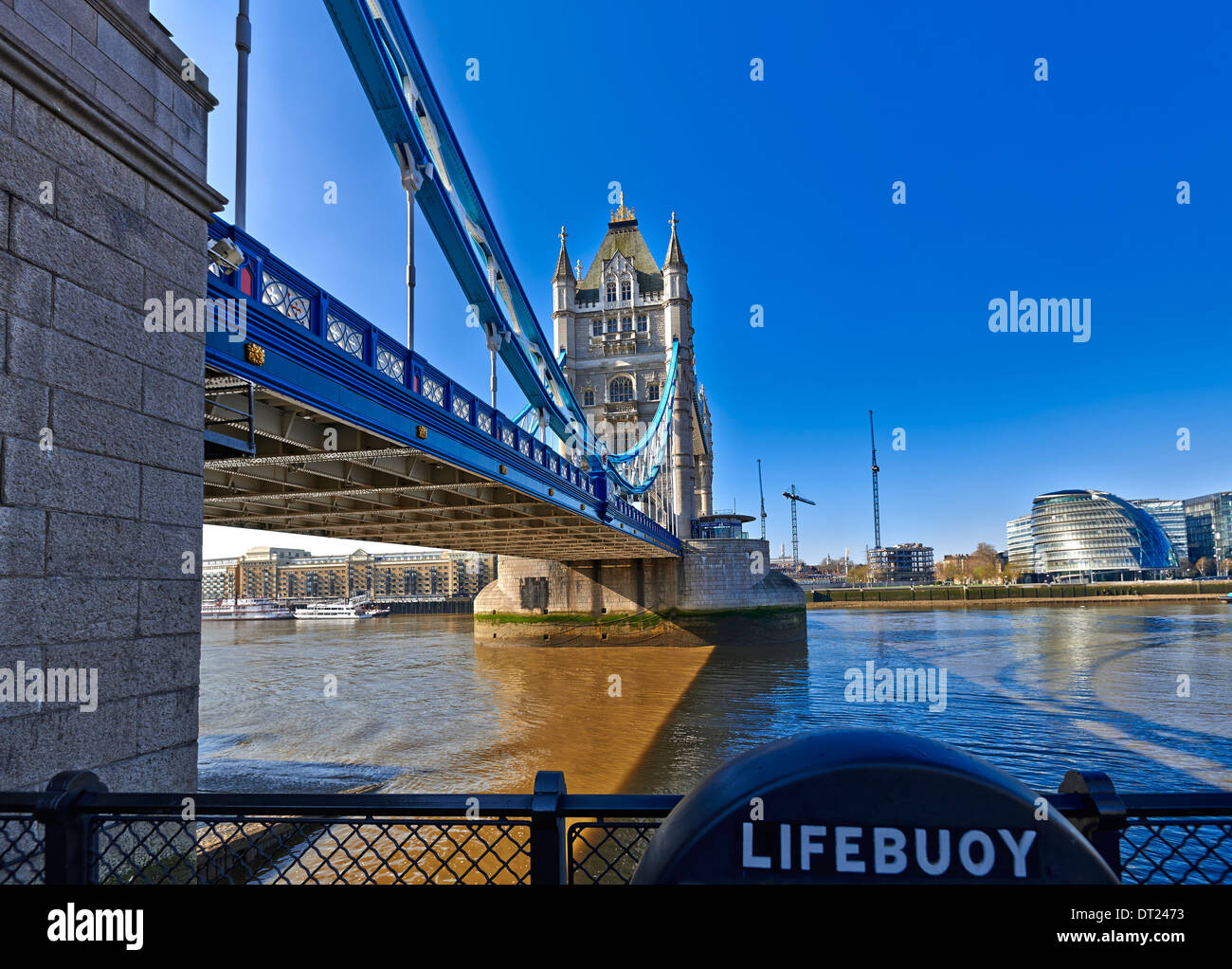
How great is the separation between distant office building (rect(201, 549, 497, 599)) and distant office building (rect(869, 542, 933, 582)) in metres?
61.7

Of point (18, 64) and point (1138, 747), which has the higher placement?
point (18, 64)

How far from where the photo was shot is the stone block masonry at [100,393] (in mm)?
3266

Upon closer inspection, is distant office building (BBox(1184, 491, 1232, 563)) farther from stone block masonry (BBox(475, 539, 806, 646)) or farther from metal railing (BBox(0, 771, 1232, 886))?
metal railing (BBox(0, 771, 1232, 886))

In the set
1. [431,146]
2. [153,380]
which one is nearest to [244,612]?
[431,146]

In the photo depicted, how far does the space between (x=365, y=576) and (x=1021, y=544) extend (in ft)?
350

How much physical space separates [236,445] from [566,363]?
1971 inches

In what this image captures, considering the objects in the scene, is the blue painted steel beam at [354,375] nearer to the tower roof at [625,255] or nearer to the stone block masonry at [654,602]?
the stone block masonry at [654,602]

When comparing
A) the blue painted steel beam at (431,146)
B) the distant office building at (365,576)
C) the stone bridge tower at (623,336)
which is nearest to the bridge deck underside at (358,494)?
the blue painted steel beam at (431,146)

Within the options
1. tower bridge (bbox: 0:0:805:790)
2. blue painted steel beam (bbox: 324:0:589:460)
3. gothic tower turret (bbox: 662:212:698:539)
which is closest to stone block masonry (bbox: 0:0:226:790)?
tower bridge (bbox: 0:0:805:790)

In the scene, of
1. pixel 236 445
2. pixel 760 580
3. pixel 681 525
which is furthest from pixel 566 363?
pixel 236 445

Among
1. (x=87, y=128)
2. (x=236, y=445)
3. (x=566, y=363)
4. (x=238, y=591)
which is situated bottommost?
(x=238, y=591)

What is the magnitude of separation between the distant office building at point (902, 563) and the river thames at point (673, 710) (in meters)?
88.2
